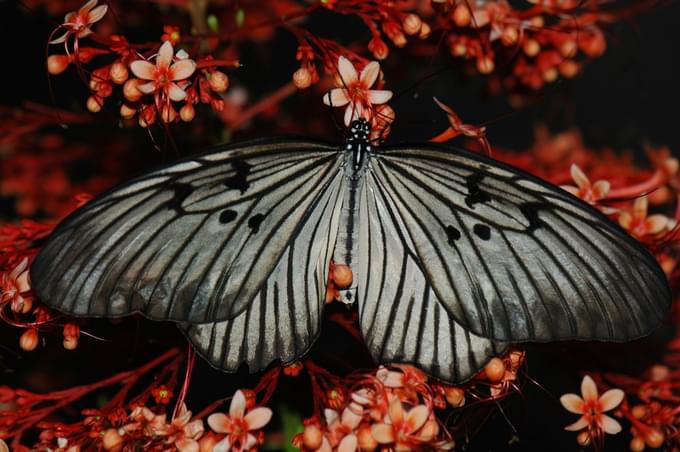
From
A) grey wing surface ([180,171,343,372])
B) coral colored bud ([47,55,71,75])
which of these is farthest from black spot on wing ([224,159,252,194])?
coral colored bud ([47,55,71,75])

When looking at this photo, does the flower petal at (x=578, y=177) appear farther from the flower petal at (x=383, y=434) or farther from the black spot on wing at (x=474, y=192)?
the flower petal at (x=383, y=434)

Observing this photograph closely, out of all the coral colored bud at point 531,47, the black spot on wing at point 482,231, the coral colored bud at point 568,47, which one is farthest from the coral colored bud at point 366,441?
the coral colored bud at point 568,47

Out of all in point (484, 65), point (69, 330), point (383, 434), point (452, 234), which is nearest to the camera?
point (383, 434)

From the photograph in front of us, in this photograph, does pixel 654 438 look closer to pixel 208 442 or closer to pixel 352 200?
pixel 352 200

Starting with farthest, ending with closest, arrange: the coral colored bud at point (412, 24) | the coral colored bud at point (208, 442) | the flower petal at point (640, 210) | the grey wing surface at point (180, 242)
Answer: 1. the flower petal at point (640, 210)
2. the coral colored bud at point (412, 24)
3. the coral colored bud at point (208, 442)
4. the grey wing surface at point (180, 242)

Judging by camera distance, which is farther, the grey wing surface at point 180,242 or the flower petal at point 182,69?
the flower petal at point 182,69

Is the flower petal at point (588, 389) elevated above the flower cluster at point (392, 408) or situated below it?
below

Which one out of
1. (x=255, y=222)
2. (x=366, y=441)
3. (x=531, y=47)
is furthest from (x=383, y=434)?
(x=531, y=47)
